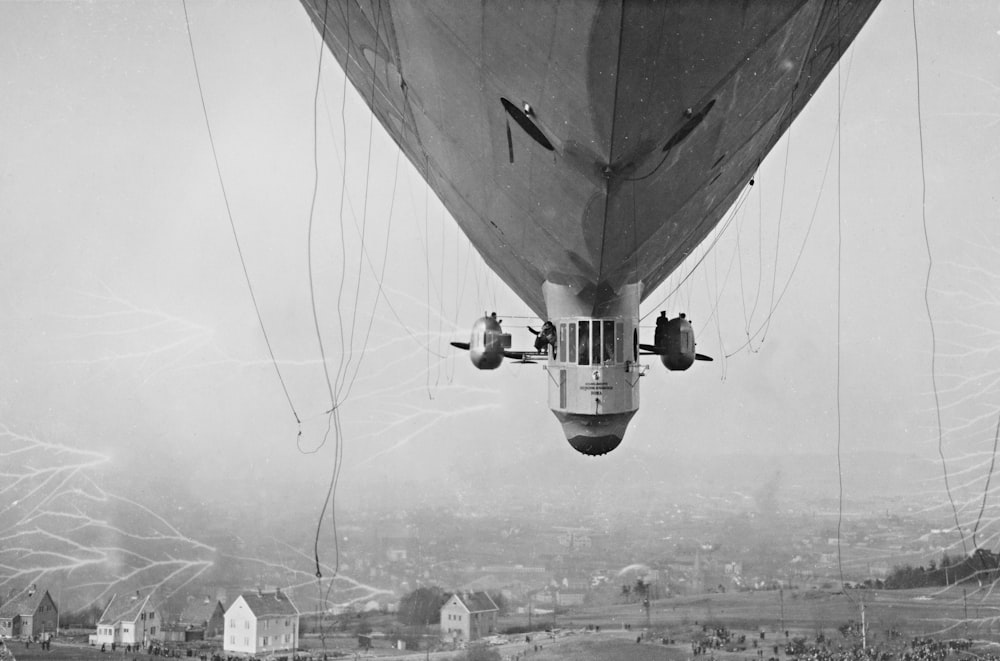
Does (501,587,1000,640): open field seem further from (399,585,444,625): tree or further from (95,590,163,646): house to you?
(95,590,163,646): house

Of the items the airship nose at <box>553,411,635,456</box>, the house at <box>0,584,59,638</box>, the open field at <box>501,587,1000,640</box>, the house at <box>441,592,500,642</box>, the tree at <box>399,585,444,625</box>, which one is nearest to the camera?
the airship nose at <box>553,411,635,456</box>

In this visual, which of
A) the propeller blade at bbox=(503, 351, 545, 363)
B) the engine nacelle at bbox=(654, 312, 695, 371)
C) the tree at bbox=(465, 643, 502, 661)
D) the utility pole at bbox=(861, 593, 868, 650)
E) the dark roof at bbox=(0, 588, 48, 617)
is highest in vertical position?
the engine nacelle at bbox=(654, 312, 695, 371)

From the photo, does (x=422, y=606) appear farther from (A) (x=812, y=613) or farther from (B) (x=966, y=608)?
(B) (x=966, y=608)

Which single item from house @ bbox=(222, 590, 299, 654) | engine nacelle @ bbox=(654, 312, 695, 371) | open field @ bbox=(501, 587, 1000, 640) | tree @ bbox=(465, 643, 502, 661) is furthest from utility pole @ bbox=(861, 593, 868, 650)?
engine nacelle @ bbox=(654, 312, 695, 371)

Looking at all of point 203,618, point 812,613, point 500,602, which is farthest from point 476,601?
point 812,613

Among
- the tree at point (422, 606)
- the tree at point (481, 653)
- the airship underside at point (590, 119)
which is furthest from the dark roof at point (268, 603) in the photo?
the airship underside at point (590, 119)

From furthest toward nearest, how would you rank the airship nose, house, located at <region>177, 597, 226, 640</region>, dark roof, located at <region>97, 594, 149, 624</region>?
dark roof, located at <region>97, 594, 149, 624</region>
house, located at <region>177, 597, 226, 640</region>
the airship nose

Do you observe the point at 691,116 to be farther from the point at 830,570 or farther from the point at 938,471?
the point at 938,471
